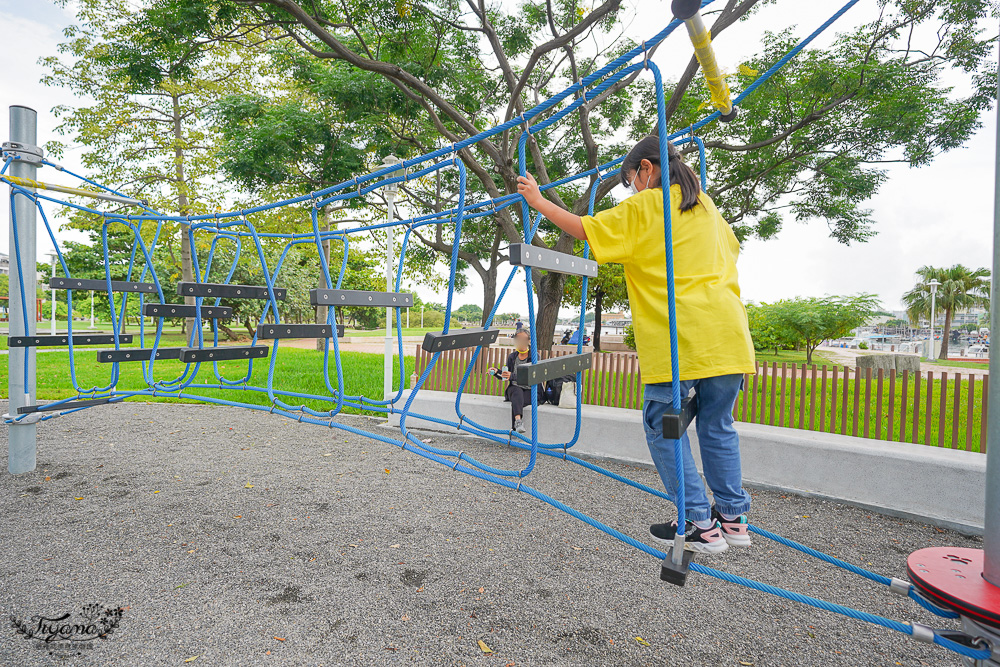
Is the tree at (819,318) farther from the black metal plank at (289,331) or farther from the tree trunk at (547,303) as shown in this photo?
the black metal plank at (289,331)

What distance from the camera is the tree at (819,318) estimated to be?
43.7 ft

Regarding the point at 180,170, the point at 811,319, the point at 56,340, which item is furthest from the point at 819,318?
the point at 180,170

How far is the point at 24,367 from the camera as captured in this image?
12.5 feet

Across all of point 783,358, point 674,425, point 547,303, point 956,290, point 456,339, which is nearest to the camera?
point 674,425

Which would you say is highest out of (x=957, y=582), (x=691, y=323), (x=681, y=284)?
(x=681, y=284)

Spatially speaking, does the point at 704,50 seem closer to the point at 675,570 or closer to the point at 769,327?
the point at 675,570

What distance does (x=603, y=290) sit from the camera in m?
19.5

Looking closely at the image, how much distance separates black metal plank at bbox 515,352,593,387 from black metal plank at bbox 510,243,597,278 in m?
0.34

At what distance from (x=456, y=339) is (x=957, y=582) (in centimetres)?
183

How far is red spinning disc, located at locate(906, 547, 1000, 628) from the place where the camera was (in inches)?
49.9

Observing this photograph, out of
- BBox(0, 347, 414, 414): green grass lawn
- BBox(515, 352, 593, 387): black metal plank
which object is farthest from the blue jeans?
BBox(0, 347, 414, 414): green grass lawn

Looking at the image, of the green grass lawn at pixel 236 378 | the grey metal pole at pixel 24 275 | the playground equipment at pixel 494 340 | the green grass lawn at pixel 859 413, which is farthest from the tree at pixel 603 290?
the grey metal pole at pixel 24 275

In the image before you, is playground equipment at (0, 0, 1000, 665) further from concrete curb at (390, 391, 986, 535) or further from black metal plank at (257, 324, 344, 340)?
concrete curb at (390, 391, 986, 535)

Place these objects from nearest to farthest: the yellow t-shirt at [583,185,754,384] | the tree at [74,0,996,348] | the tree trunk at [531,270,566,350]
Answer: the yellow t-shirt at [583,185,754,384], the tree at [74,0,996,348], the tree trunk at [531,270,566,350]
